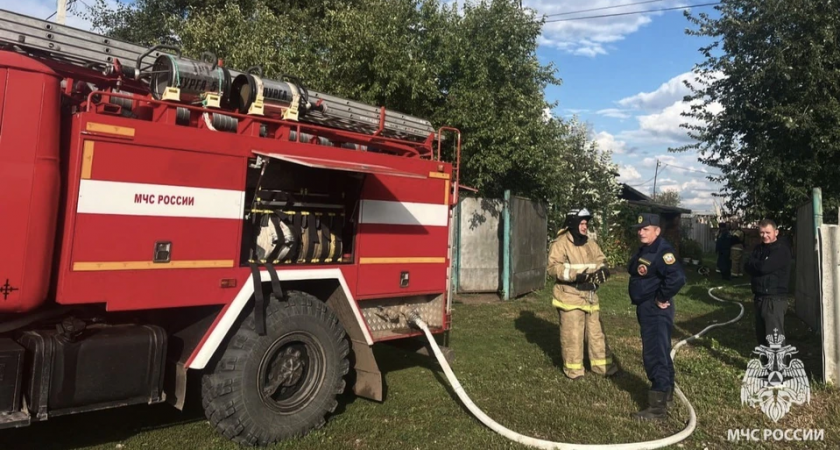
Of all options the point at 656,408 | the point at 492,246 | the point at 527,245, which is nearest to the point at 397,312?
the point at 656,408

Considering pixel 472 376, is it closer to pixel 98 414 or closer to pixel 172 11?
pixel 98 414

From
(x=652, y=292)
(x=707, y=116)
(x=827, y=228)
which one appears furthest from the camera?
(x=707, y=116)

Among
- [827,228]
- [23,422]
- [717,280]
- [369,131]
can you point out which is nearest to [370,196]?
[369,131]

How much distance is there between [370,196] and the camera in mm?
4977

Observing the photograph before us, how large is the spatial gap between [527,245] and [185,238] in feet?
30.1

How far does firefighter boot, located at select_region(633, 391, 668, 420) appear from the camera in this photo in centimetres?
482

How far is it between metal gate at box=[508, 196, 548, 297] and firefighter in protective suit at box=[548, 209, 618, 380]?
5.12m

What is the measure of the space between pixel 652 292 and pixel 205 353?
380 centimetres

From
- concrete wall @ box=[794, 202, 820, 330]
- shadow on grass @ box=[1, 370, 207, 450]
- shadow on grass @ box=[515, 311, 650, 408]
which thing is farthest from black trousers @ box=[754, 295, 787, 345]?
shadow on grass @ box=[1, 370, 207, 450]

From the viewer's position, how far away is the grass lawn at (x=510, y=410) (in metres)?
4.30

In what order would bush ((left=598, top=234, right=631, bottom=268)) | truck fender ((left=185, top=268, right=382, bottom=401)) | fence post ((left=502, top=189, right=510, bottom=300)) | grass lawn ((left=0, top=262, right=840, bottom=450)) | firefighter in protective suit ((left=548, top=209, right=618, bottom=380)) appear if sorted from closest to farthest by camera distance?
1. truck fender ((left=185, top=268, right=382, bottom=401))
2. grass lawn ((left=0, top=262, right=840, bottom=450))
3. firefighter in protective suit ((left=548, top=209, right=618, bottom=380))
4. fence post ((left=502, top=189, right=510, bottom=300))
5. bush ((left=598, top=234, right=631, bottom=268))

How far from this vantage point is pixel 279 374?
428 centimetres

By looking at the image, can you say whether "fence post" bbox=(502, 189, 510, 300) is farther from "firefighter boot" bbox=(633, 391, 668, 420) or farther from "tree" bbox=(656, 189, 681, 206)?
"tree" bbox=(656, 189, 681, 206)

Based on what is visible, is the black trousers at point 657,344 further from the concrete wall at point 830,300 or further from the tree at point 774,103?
the tree at point 774,103
